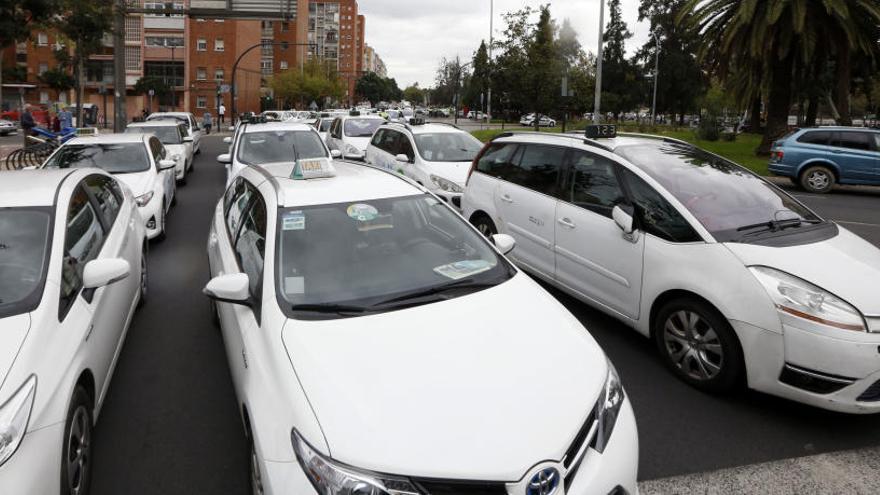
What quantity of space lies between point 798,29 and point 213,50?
Result: 205ft

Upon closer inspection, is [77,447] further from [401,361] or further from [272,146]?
[272,146]

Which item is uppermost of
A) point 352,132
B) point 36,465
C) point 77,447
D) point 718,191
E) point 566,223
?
point 352,132

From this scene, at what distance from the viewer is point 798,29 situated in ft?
63.2

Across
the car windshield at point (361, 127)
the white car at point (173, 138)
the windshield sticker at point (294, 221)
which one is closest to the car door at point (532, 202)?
the windshield sticker at point (294, 221)

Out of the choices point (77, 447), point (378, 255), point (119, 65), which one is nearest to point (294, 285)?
point (378, 255)

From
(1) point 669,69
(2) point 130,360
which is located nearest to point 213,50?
(1) point 669,69

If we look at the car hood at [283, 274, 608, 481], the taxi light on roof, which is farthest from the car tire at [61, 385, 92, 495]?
the taxi light on roof

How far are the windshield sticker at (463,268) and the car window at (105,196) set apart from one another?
2.96m

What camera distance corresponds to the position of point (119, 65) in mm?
20328

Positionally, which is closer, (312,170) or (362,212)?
(362,212)

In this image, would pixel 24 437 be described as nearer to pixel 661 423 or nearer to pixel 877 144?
pixel 661 423

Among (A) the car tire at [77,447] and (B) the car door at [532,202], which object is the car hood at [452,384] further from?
(B) the car door at [532,202]

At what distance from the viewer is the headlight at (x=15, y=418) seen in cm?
238

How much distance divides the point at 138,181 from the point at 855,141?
52.2ft
